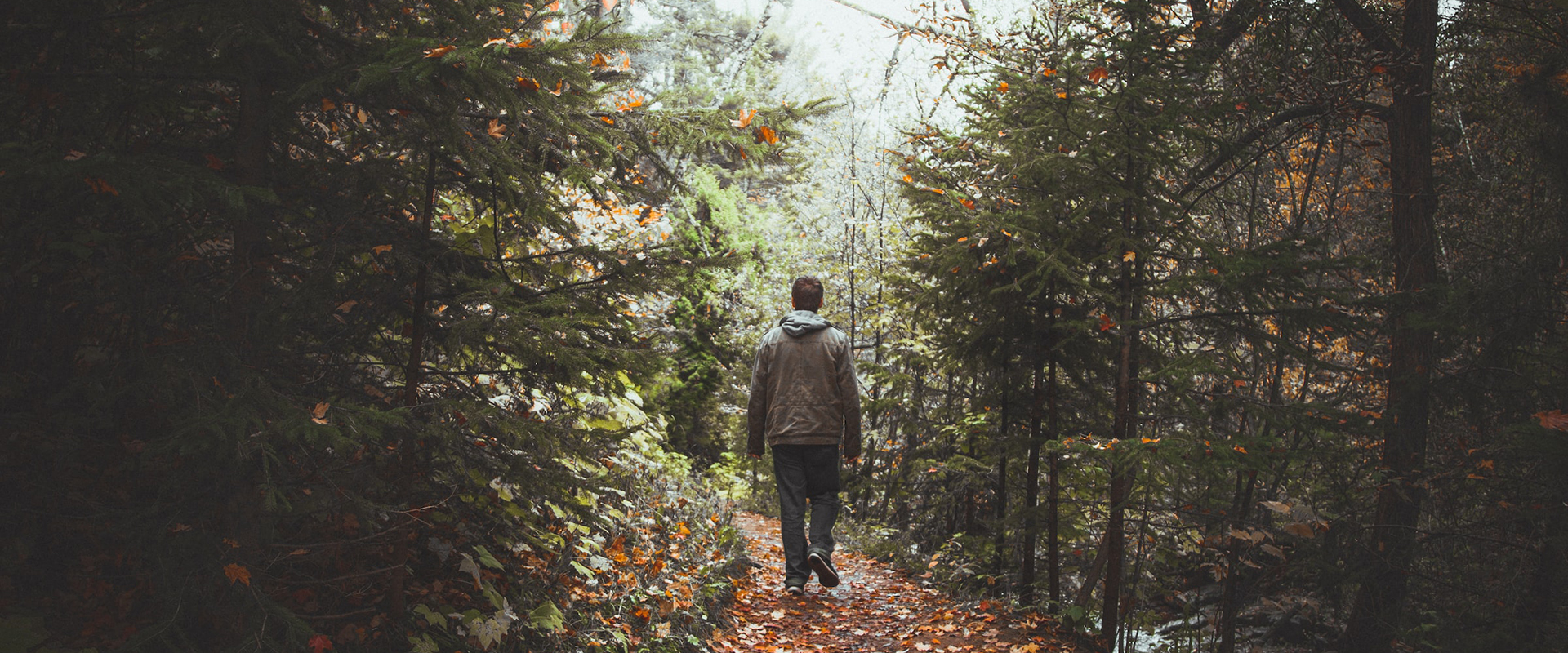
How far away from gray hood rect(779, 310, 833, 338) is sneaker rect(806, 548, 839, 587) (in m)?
1.72

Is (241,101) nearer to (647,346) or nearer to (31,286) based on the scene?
(31,286)

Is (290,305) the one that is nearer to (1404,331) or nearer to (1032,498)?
(1032,498)

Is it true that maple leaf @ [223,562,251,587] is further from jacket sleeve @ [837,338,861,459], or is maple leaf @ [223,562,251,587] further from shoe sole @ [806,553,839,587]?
jacket sleeve @ [837,338,861,459]

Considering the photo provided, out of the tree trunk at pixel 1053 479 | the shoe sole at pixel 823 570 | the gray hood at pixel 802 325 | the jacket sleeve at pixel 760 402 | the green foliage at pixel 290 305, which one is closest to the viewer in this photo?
the green foliage at pixel 290 305

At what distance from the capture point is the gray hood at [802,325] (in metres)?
6.20

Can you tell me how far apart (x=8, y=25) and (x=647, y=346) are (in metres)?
2.55

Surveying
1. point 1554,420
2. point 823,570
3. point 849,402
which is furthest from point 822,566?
point 1554,420

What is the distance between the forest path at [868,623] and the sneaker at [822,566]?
26cm

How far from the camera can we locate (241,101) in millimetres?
2809

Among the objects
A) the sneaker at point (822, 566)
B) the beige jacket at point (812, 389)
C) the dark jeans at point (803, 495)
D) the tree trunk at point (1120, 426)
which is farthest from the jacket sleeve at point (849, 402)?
the tree trunk at point (1120, 426)

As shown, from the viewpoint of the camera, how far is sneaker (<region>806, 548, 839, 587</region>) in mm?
5938

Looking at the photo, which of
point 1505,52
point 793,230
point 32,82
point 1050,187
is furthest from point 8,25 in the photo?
point 793,230

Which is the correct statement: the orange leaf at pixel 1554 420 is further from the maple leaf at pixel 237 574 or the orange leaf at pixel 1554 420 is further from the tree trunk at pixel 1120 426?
the maple leaf at pixel 237 574

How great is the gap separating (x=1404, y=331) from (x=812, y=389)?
4324 mm
